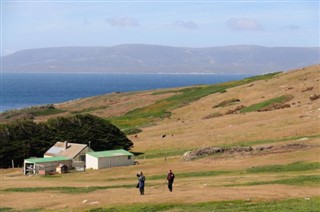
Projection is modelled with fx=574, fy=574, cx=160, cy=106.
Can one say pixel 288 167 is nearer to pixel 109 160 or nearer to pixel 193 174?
pixel 193 174

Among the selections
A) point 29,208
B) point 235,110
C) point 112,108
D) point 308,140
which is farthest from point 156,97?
point 29,208

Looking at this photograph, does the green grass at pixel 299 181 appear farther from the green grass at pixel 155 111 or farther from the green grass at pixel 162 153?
the green grass at pixel 155 111

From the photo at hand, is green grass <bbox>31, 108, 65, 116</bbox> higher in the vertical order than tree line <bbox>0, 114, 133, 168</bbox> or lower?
higher

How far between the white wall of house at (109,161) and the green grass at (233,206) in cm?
2802

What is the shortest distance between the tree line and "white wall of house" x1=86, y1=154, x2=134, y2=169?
28.8ft

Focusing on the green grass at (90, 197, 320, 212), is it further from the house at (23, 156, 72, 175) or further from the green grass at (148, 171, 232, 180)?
the house at (23, 156, 72, 175)

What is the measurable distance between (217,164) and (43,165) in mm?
22600

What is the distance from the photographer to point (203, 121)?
85.7m

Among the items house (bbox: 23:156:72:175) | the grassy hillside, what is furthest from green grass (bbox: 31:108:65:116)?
house (bbox: 23:156:72:175)

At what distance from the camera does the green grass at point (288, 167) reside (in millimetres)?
46500

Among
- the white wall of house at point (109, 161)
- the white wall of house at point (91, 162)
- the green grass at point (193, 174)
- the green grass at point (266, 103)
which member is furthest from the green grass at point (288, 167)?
the green grass at point (266, 103)

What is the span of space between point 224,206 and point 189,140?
3825 centimetres

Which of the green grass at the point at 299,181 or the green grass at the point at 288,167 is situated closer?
the green grass at the point at 299,181

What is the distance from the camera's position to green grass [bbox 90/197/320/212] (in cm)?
3128
